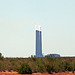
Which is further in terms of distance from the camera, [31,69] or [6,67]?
[6,67]

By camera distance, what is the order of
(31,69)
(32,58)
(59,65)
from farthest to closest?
(32,58), (59,65), (31,69)

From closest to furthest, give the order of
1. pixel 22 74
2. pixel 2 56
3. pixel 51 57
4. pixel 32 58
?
1. pixel 22 74
2. pixel 51 57
3. pixel 32 58
4. pixel 2 56

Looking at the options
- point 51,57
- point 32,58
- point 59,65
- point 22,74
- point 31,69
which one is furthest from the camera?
point 32,58

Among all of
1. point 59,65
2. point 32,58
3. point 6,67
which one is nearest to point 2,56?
point 32,58

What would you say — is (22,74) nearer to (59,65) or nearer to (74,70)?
(59,65)

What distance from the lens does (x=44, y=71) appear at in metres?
29.5

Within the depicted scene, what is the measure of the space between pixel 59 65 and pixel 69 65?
1.63m

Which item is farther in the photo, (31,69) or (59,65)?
(59,65)

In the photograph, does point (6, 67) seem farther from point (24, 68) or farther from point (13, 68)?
point (24, 68)

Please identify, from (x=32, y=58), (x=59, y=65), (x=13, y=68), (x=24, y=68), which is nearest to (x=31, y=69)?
(x=24, y=68)

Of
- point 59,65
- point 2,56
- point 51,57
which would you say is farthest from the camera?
point 2,56

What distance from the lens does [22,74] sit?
89.5 ft

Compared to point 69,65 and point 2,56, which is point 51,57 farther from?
point 2,56

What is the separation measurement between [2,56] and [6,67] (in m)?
12.0
